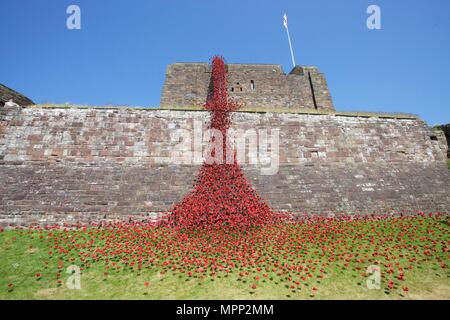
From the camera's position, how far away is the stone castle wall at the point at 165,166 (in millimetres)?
11023

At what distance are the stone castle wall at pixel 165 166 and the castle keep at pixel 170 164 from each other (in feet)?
0.16

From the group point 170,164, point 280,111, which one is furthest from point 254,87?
point 170,164

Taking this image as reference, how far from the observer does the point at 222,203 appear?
11031 millimetres

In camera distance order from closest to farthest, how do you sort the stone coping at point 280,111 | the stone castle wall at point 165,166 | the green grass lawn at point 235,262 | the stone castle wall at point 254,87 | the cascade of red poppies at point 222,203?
the green grass lawn at point 235,262 < the cascade of red poppies at point 222,203 < the stone castle wall at point 165,166 < the stone coping at point 280,111 < the stone castle wall at point 254,87

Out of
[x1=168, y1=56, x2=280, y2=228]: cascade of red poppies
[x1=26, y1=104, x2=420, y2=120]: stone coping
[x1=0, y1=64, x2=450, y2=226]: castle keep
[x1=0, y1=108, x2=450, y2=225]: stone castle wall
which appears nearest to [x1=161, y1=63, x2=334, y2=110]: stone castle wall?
[x1=26, y1=104, x2=420, y2=120]: stone coping

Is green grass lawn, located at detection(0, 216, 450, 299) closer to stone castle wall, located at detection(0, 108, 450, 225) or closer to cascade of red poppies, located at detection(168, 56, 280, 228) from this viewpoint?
cascade of red poppies, located at detection(168, 56, 280, 228)

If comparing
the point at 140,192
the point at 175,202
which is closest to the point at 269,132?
the point at 175,202

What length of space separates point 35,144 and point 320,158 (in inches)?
589

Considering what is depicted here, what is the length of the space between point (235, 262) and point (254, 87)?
19.4 m

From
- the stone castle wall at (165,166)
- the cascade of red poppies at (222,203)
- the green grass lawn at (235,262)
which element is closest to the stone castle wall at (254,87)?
the stone castle wall at (165,166)

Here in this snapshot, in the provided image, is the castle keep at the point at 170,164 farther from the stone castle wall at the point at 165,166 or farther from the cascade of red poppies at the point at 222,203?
the cascade of red poppies at the point at 222,203

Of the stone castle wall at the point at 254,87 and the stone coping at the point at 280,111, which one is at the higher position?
the stone castle wall at the point at 254,87
